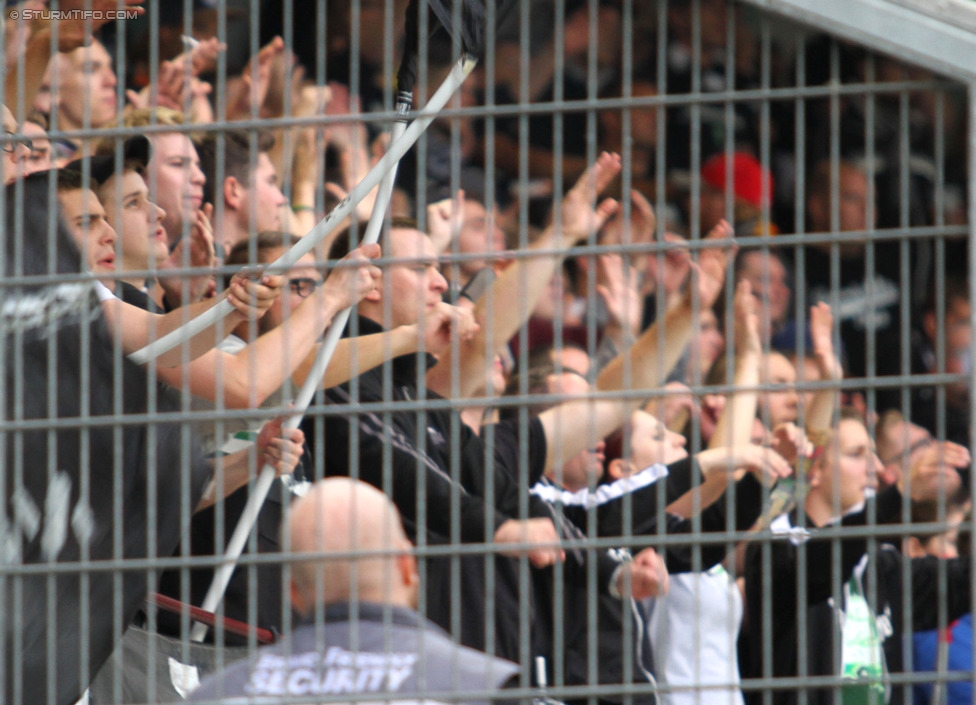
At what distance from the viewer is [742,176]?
5.31m

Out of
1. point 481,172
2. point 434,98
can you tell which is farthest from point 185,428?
point 481,172

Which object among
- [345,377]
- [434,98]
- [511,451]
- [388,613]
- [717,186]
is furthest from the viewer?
[717,186]

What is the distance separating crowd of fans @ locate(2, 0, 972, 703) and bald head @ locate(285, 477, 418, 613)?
13mm

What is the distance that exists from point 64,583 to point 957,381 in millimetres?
1665

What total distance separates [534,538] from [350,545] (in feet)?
1.15

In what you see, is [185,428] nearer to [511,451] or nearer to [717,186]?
[511,451]

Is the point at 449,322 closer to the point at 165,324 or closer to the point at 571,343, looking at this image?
the point at 165,324

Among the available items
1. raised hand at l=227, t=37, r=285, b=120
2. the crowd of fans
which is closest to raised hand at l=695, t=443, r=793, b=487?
the crowd of fans

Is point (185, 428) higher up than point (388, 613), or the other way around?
point (185, 428)

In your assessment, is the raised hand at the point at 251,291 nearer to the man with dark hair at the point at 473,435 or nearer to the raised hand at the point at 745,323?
the man with dark hair at the point at 473,435

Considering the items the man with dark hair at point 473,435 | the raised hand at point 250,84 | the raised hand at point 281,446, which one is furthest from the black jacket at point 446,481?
the raised hand at point 250,84

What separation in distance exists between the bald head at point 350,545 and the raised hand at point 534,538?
19 centimetres

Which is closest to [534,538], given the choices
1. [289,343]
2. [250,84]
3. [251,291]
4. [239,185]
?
[289,343]

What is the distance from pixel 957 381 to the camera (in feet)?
8.07
